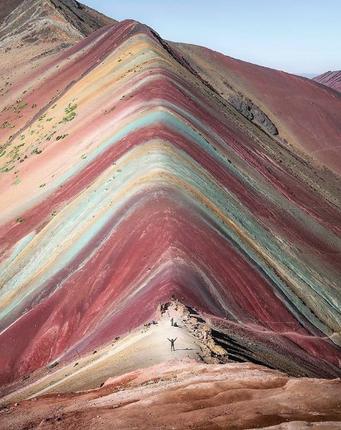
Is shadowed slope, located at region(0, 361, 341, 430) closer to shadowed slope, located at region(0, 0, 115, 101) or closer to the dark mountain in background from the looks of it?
shadowed slope, located at region(0, 0, 115, 101)

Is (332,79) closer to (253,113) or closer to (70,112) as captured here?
(253,113)

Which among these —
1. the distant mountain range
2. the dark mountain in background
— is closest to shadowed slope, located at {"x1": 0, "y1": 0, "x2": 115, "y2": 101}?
the distant mountain range

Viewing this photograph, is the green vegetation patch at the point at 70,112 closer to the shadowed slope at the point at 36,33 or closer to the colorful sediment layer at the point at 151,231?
the colorful sediment layer at the point at 151,231

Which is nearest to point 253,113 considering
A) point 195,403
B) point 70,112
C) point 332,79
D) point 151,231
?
point 70,112

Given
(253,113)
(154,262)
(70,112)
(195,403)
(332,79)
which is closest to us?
(195,403)

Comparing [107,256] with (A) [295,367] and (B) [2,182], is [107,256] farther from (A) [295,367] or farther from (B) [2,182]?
(B) [2,182]
